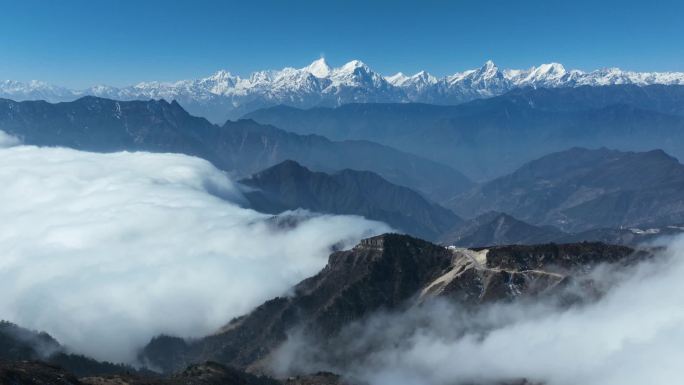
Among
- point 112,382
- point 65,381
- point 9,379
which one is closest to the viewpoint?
point 9,379

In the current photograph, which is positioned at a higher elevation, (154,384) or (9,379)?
(9,379)

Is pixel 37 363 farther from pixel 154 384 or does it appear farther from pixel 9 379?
pixel 9 379

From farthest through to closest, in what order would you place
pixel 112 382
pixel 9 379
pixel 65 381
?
pixel 112 382, pixel 65 381, pixel 9 379

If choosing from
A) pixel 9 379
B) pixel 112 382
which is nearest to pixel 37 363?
pixel 112 382

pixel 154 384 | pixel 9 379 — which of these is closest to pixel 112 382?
pixel 154 384

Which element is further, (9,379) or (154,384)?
(154,384)

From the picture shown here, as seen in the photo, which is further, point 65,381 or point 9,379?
point 65,381

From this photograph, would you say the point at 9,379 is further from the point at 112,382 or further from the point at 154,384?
the point at 154,384
